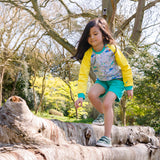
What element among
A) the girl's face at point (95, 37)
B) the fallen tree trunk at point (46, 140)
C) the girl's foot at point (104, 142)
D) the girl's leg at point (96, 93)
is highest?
the girl's face at point (95, 37)

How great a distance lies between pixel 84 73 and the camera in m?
2.50

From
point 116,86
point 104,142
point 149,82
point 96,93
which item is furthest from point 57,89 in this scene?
point 104,142

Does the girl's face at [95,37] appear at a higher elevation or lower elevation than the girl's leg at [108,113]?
higher

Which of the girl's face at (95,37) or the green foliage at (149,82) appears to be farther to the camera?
the green foliage at (149,82)

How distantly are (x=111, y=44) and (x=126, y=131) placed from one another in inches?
48.8

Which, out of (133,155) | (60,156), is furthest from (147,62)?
(60,156)

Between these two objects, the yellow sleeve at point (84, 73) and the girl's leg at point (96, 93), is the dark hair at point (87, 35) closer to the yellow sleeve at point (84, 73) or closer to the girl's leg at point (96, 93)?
the yellow sleeve at point (84, 73)

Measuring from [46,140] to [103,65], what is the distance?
1192mm

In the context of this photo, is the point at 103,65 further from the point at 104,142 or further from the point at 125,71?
the point at 104,142

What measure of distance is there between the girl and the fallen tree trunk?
0.30 meters

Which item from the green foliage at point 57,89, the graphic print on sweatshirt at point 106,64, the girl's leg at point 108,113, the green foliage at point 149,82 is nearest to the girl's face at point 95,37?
the graphic print on sweatshirt at point 106,64

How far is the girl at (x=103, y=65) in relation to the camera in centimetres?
241

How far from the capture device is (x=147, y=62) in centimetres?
512

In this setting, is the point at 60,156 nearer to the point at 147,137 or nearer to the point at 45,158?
the point at 45,158
